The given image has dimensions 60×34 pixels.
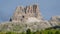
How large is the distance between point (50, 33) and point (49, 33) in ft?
0.89

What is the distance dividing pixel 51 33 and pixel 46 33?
1665 mm

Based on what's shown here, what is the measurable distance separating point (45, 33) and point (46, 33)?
235mm

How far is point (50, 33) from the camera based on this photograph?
54844 mm

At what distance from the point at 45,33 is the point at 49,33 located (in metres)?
0.95

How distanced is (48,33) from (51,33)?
1304 millimetres

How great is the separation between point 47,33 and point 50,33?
789 millimetres

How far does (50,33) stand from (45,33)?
1174mm

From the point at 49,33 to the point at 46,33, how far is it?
0.73 m

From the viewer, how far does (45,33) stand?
180 ft

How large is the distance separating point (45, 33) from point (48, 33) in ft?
2.34

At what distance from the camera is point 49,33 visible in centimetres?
5500

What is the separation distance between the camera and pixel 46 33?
54875 millimetres

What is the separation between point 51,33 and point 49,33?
1.45m

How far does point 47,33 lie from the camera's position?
55.2 meters
